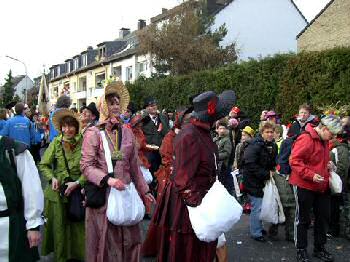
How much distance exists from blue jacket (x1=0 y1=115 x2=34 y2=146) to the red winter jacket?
7.29 m

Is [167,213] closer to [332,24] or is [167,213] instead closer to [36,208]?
[36,208]

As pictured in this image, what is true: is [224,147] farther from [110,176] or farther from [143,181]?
[110,176]

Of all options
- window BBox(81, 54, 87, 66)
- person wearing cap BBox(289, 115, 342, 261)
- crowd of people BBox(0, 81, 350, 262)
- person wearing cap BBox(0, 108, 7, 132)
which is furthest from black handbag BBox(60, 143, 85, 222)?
window BBox(81, 54, 87, 66)

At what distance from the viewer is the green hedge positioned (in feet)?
45.6

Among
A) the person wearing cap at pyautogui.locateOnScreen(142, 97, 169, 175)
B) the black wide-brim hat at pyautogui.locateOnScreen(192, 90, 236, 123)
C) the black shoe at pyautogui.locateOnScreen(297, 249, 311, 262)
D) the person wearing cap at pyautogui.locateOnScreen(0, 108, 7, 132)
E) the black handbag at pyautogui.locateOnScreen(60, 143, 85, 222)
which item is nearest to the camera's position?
the black wide-brim hat at pyautogui.locateOnScreen(192, 90, 236, 123)

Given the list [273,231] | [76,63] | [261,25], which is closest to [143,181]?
[273,231]

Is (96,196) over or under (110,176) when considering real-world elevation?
under

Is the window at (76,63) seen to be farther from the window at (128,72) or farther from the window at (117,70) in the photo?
the window at (128,72)

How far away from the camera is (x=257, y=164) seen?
7.39 m

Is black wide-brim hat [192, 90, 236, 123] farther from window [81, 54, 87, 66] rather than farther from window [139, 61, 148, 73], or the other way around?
window [81, 54, 87, 66]

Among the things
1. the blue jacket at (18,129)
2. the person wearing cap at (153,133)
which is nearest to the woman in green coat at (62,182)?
the person wearing cap at (153,133)

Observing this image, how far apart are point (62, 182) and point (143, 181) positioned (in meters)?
1.34

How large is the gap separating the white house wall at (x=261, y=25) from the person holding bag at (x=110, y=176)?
3012 centimetres

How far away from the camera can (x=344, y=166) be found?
7.53 metres
